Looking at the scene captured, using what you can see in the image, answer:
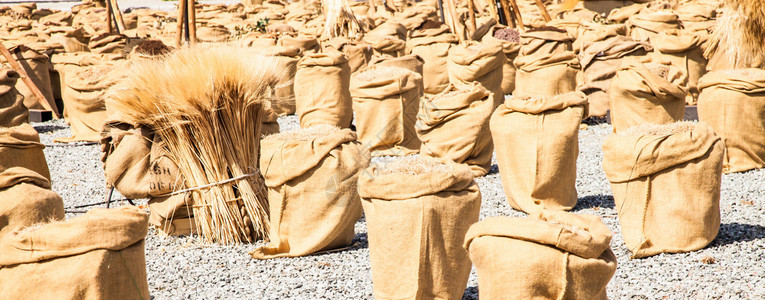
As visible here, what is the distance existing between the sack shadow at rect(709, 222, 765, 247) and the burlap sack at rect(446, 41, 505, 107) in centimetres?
316

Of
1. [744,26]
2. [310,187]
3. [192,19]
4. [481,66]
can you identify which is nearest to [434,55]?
[481,66]

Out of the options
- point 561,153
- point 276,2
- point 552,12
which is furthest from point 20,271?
point 276,2

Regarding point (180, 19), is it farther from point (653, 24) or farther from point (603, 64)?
point (653, 24)

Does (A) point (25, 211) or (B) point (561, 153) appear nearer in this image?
(A) point (25, 211)

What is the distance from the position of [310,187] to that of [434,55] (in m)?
5.08

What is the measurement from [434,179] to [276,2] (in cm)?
1671

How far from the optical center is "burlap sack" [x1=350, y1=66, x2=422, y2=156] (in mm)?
5977

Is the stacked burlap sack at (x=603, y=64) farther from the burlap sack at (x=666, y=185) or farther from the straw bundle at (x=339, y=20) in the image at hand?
the burlap sack at (x=666, y=185)

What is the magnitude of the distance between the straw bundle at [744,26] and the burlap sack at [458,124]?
219 centimetres

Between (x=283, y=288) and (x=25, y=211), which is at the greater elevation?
(x=25, y=211)

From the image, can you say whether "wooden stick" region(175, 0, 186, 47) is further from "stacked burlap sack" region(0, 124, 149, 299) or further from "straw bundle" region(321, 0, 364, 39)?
"stacked burlap sack" region(0, 124, 149, 299)

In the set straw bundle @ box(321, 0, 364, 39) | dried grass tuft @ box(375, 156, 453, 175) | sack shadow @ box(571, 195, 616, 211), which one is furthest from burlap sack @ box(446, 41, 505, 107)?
dried grass tuft @ box(375, 156, 453, 175)

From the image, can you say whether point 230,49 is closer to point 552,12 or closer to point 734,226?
point 734,226

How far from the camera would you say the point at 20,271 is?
236 cm
